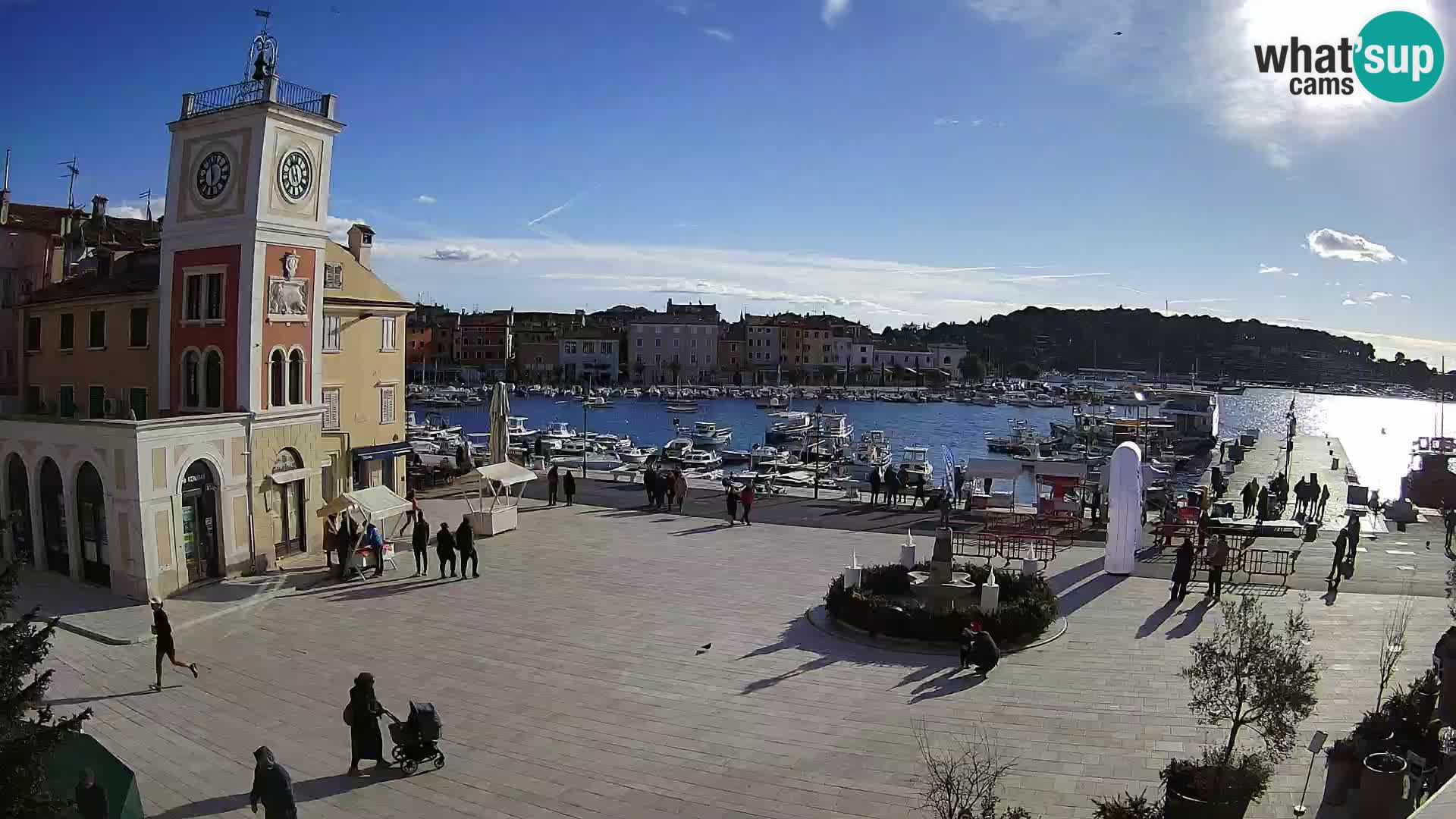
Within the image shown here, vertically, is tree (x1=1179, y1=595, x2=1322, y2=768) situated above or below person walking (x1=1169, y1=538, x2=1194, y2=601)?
above

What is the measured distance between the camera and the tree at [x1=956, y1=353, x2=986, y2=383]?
175750 mm

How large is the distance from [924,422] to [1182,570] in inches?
3821

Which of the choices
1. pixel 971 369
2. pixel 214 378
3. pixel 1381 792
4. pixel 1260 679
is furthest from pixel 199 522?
pixel 971 369

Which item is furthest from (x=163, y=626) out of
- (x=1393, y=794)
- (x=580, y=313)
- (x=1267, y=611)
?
(x=580, y=313)

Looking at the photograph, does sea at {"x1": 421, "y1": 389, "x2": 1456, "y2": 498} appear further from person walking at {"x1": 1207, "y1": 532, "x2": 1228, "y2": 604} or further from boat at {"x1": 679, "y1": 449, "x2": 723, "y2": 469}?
person walking at {"x1": 1207, "y1": 532, "x2": 1228, "y2": 604}

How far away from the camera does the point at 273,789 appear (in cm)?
800

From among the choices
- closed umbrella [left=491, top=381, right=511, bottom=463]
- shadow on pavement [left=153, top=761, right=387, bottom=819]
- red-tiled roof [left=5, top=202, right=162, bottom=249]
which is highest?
red-tiled roof [left=5, top=202, right=162, bottom=249]

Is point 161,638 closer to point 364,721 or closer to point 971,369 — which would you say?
point 364,721

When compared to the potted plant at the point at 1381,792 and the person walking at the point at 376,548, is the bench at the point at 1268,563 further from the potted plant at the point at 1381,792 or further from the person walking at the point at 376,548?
the person walking at the point at 376,548

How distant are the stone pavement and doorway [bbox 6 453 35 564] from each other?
5.96 m

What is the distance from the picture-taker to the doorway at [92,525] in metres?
17.3

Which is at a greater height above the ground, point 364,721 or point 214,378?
point 214,378

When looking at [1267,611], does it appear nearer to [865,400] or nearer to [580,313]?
[865,400]

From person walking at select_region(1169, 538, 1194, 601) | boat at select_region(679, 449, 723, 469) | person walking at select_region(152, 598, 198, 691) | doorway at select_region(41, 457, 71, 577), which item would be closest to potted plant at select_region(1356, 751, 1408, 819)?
person walking at select_region(1169, 538, 1194, 601)
